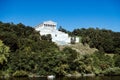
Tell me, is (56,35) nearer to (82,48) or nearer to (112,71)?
(82,48)

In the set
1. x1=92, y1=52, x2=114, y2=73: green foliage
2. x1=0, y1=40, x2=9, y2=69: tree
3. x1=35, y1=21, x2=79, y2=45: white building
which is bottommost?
x1=92, y1=52, x2=114, y2=73: green foliage

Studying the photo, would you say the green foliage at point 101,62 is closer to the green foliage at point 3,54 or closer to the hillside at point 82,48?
the hillside at point 82,48

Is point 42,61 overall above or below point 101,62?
above

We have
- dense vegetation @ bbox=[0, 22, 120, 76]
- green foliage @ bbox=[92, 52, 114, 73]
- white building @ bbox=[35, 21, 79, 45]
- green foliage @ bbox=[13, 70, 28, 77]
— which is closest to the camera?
green foliage @ bbox=[13, 70, 28, 77]

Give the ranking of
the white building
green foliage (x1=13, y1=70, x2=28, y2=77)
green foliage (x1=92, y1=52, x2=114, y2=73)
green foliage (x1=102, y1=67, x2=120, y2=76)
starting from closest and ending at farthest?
1. green foliage (x1=13, y1=70, x2=28, y2=77)
2. green foliage (x1=102, y1=67, x2=120, y2=76)
3. green foliage (x1=92, y1=52, x2=114, y2=73)
4. the white building

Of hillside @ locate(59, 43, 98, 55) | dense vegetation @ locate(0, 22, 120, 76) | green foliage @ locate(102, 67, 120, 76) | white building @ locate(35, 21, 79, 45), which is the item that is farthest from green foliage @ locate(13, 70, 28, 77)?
white building @ locate(35, 21, 79, 45)

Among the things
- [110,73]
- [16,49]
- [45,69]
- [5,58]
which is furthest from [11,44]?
[110,73]

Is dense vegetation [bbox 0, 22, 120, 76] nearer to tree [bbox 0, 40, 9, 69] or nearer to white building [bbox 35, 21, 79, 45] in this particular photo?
tree [bbox 0, 40, 9, 69]

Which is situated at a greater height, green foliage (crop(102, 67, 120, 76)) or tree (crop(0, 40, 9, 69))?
tree (crop(0, 40, 9, 69))

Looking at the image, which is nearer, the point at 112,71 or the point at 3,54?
the point at 3,54

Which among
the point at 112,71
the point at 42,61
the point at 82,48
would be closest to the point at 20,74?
the point at 42,61

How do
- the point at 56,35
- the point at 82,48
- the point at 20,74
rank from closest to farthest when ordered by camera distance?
the point at 20,74 → the point at 82,48 → the point at 56,35

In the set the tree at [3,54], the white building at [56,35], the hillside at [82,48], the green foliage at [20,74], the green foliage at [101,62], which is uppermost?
the white building at [56,35]

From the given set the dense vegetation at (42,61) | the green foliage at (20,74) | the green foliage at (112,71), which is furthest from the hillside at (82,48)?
the green foliage at (20,74)
